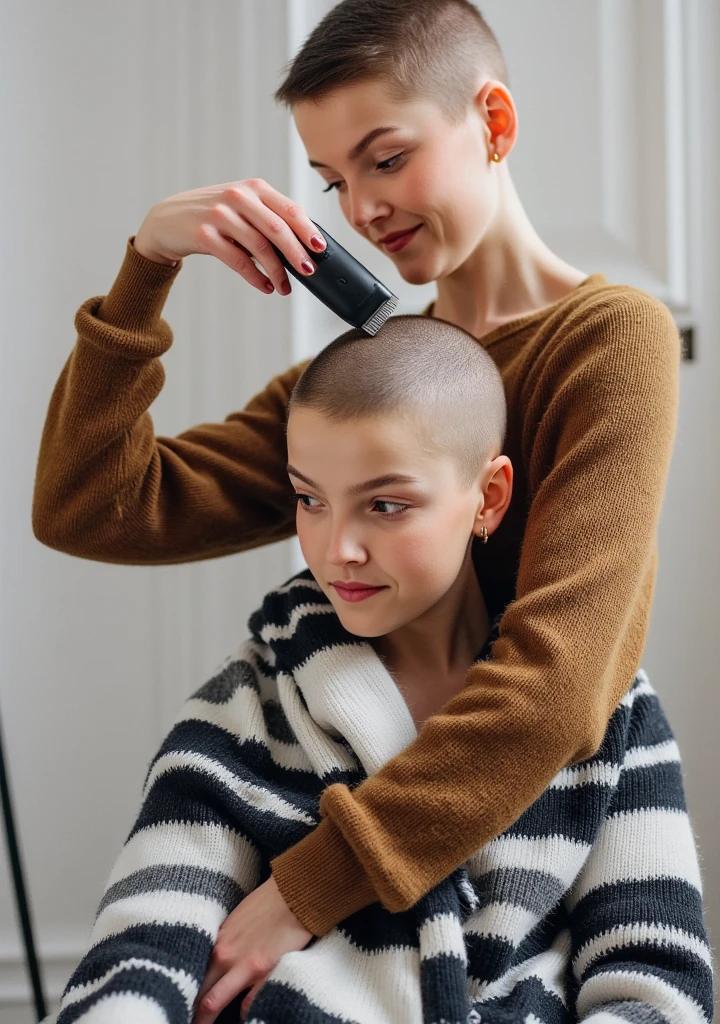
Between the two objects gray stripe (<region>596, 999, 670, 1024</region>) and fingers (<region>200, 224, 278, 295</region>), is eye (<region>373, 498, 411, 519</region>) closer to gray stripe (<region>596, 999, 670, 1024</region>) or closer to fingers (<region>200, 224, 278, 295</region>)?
fingers (<region>200, 224, 278, 295</region>)

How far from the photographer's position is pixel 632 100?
1373 mm

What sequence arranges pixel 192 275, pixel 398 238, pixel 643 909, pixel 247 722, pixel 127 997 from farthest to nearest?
pixel 192 275 < pixel 398 238 < pixel 247 722 < pixel 643 909 < pixel 127 997

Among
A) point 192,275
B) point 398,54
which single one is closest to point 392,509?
point 398,54

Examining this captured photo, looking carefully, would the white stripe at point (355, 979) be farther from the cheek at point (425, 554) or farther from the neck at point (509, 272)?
the neck at point (509, 272)

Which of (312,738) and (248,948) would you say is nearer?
(248,948)

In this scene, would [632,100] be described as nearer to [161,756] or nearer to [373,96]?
[373,96]

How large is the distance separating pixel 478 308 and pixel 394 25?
0.31 m

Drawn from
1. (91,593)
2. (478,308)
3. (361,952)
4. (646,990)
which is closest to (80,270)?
(91,593)

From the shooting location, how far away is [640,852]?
851 millimetres

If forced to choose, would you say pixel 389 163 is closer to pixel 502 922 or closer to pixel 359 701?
pixel 359 701

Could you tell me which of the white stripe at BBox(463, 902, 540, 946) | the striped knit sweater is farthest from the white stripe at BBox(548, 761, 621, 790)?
the white stripe at BBox(463, 902, 540, 946)

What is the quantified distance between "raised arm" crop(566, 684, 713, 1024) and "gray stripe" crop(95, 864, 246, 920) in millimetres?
293

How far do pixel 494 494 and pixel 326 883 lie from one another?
38cm

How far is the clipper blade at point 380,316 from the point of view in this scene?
0.89 metres
